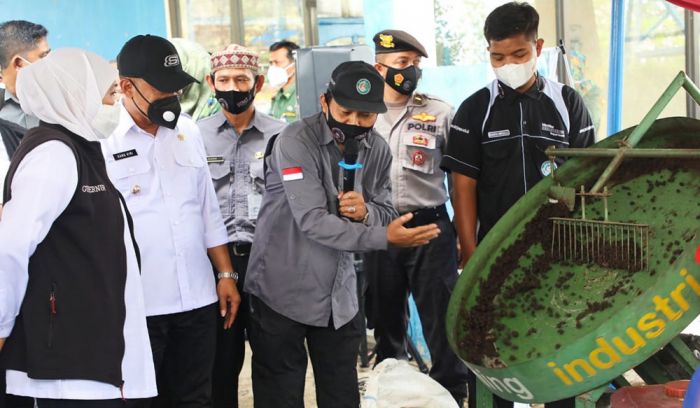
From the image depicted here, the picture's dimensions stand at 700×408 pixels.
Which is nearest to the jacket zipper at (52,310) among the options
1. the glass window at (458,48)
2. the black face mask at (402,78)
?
the black face mask at (402,78)

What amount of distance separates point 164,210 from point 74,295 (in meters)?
0.80

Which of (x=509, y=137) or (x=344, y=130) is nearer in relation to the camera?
(x=344, y=130)

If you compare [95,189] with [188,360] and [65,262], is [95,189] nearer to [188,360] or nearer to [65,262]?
[65,262]

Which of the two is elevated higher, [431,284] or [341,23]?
[341,23]

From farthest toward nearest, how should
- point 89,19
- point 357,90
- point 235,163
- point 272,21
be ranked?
point 272,21 → point 89,19 → point 235,163 → point 357,90

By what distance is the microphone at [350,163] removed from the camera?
3.15 meters

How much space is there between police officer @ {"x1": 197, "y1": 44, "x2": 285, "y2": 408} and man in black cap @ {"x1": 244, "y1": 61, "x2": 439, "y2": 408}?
44 cm

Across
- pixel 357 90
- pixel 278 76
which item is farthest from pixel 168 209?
pixel 278 76

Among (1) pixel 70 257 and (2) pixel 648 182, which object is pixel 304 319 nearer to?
(1) pixel 70 257

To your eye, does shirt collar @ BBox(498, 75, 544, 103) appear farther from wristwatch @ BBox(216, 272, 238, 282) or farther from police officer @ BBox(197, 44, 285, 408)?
wristwatch @ BBox(216, 272, 238, 282)

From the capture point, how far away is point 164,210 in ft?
10.3

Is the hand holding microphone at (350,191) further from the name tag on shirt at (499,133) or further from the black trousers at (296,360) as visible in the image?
the name tag on shirt at (499,133)

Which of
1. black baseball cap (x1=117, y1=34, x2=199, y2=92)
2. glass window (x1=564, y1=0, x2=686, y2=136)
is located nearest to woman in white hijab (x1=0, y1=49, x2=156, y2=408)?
black baseball cap (x1=117, y1=34, x2=199, y2=92)

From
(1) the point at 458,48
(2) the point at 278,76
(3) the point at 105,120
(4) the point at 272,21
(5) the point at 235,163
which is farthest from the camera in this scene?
(4) the point at 272,21
